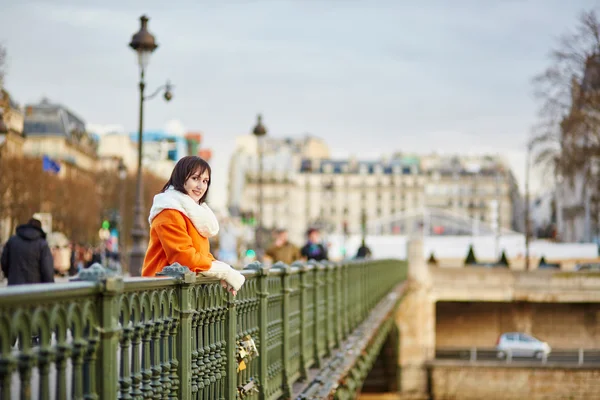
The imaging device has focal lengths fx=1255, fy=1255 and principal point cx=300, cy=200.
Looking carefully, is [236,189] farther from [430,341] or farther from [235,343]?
[235,343]

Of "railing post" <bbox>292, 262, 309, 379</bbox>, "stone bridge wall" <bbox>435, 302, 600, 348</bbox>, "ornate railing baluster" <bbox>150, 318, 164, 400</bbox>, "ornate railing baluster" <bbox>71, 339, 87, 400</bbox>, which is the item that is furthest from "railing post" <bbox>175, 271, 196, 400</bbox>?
"stone bridge wall" <bbox>435, 302, 600, 348</bbox>

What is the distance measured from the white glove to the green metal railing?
2.5 inches

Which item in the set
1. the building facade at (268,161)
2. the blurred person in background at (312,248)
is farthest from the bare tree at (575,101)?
the building facade at (268,161)

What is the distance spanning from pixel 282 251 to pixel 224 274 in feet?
34.9

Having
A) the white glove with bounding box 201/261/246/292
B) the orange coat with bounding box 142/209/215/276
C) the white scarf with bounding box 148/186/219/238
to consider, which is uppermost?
the white scarf with bounding box 148/186/219/238

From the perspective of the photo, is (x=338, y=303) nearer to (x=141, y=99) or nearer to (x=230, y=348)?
(x=141, y=99)

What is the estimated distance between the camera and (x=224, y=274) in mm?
6930

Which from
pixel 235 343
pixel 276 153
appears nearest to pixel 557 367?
pixel 235 343

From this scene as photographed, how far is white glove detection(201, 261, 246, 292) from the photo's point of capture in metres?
6.85

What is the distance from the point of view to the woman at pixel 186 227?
6.86 metres

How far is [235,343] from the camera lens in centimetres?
769

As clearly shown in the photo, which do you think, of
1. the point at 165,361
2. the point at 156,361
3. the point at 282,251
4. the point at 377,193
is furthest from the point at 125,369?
the point at 377,193

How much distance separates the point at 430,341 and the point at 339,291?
3430 cm

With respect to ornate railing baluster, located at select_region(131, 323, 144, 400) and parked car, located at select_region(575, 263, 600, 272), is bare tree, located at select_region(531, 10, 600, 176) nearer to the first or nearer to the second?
parked car, located at select_region(575, 263, 600, 272)
